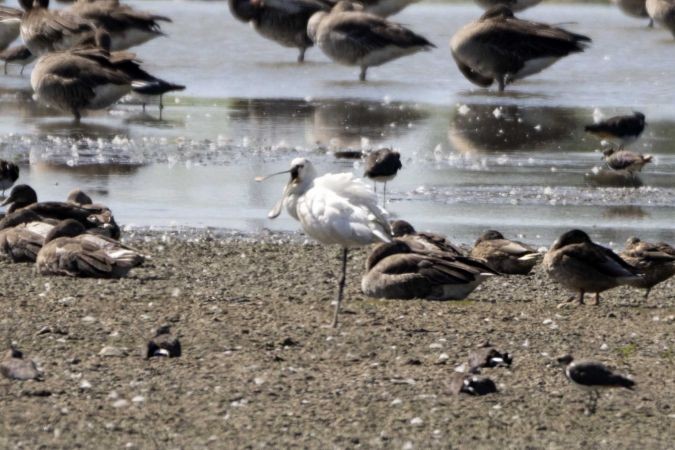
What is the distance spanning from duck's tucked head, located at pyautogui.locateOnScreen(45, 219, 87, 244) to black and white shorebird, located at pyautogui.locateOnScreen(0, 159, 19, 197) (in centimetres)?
315

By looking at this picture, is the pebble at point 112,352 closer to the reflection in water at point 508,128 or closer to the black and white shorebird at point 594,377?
the black and white shorebird at point 594,377

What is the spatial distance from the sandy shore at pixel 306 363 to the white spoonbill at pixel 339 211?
1.62ft

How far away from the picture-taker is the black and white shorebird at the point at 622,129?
16933 mm

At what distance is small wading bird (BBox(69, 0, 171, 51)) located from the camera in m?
26.1

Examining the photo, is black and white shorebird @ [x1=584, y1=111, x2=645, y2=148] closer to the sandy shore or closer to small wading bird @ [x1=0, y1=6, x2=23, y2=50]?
the sandy shore

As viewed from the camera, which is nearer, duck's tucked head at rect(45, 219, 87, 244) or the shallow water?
duck's tucked head at rect(45, 219, 87, 244)

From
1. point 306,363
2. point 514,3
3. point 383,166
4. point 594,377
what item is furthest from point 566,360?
point 514,3

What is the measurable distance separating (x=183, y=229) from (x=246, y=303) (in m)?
3.08

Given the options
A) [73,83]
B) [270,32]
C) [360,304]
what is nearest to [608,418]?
[360,304]

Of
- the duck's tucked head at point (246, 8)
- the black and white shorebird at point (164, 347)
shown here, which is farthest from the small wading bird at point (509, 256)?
the duck's tucked head at point (246, 8)

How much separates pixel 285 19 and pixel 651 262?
57.9ft

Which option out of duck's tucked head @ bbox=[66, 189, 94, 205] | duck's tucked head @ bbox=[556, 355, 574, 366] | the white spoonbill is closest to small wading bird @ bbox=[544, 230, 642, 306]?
the white spoonbill

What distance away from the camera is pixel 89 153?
17.0m

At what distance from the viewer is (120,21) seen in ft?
85.5
